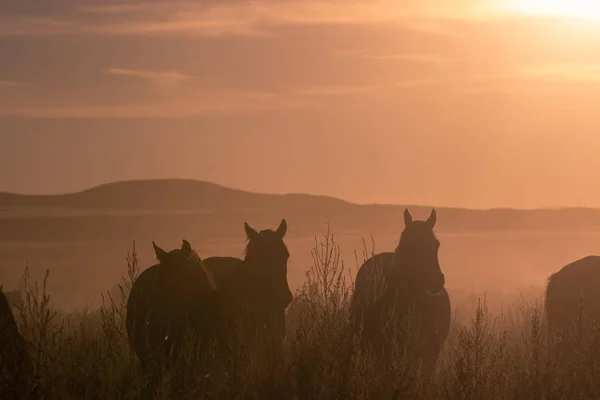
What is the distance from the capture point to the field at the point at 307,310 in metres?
9.41

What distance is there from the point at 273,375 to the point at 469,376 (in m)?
2.02

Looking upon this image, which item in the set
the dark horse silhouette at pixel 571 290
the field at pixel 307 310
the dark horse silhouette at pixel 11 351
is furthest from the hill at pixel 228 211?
the dark horse silhouette at pixel 11 351

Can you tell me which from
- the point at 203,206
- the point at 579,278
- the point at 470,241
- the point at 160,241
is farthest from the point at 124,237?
the point at 579,278

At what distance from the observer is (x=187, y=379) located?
9789mm

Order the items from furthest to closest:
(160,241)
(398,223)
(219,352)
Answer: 1. (398,223)
2. (160,241)
3. (219,352)

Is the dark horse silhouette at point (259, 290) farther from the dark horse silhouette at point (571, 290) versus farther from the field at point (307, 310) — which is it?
the dark horse silhouette at point (571, 290)

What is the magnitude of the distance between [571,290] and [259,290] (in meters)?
6.16

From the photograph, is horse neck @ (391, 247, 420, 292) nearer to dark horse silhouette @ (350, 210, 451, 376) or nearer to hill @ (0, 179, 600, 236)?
dark horse silhouette @ (350, 210, 451, 376)

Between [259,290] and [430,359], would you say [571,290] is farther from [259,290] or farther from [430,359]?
[259,290]

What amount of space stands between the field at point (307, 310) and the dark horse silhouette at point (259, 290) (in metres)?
0.40

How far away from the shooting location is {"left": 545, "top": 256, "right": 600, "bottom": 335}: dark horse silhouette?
15891mm

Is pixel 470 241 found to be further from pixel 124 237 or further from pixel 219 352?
pixel 219 352

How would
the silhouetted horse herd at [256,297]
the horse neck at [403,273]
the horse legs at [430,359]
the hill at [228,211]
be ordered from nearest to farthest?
the silhouetted horse herd at [256,297] → the horse neck at [403,273] → the horse legs at [430,359] → the hill at [228,211]

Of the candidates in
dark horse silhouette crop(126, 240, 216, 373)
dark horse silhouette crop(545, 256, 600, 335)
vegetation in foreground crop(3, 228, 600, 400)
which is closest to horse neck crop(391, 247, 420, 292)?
vegetation in foreground crop(3, 228, 600, 400)
